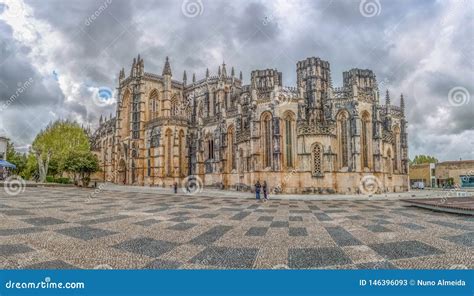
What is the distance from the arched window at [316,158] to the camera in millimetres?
27062

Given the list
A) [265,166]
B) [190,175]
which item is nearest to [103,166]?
[190,175]

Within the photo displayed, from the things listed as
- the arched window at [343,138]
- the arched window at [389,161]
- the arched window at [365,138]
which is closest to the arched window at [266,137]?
the arched window at [343,138]

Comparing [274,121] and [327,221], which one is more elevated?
[274,121]

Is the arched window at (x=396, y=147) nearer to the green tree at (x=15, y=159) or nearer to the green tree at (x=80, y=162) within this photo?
the green tree at (x=80, y=162)

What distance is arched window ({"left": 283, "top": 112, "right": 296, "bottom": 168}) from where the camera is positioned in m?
27.9

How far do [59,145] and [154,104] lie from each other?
16.1 meters

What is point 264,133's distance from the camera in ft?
95.8

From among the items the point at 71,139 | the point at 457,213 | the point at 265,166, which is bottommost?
the point at 457,213

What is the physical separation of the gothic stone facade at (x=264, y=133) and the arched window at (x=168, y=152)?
0.15 meters

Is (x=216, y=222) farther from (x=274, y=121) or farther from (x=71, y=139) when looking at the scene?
(x=71, y=139)

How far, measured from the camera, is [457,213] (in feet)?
38.8

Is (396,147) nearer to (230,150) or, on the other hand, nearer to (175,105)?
(230,150)

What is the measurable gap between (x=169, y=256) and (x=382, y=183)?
28651mm

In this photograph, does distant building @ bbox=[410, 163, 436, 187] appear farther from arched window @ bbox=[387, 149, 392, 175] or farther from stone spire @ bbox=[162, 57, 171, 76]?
stone spire @ bbox=[162, 57, 171, 76]
